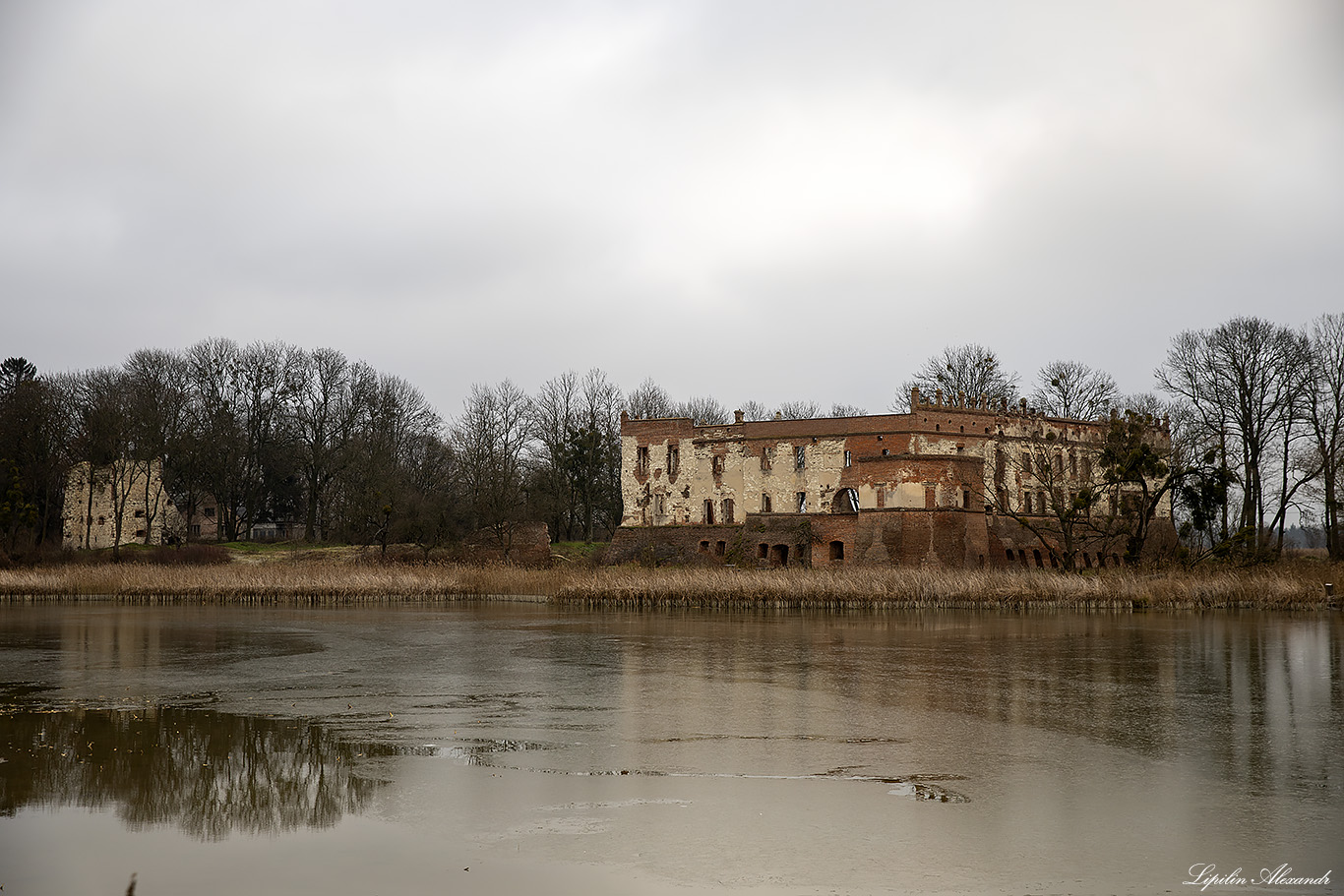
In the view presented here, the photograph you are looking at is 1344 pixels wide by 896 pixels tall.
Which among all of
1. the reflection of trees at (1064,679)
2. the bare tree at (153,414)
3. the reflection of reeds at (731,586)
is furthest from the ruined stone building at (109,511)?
the reflection of trees at (1064,679)

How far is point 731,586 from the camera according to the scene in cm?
2831

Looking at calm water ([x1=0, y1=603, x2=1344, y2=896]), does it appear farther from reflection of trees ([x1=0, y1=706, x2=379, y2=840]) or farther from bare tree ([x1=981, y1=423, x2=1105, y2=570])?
bare tree ([x1=981, y1=423, x2=1105, y2=570])

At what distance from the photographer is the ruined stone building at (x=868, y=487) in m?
39.7

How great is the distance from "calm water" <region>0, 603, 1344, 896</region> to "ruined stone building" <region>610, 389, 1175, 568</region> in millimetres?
22655

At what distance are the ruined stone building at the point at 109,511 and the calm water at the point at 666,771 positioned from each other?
35857mm

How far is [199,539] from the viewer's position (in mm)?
52344

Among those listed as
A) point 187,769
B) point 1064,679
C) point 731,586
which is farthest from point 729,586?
point 187,769

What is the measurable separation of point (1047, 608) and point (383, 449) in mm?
34369

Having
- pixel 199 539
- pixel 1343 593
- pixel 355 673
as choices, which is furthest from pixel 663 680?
pixel 199 539

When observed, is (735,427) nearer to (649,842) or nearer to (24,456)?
(24,456)

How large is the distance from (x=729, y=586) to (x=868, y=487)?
13551mm

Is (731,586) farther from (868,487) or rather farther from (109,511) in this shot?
(109,511)

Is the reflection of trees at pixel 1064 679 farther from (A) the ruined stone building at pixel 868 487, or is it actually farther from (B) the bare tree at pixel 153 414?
(B) the bare tree at pixel 153 414

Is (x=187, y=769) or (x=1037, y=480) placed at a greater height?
(x=1037, y=480)
